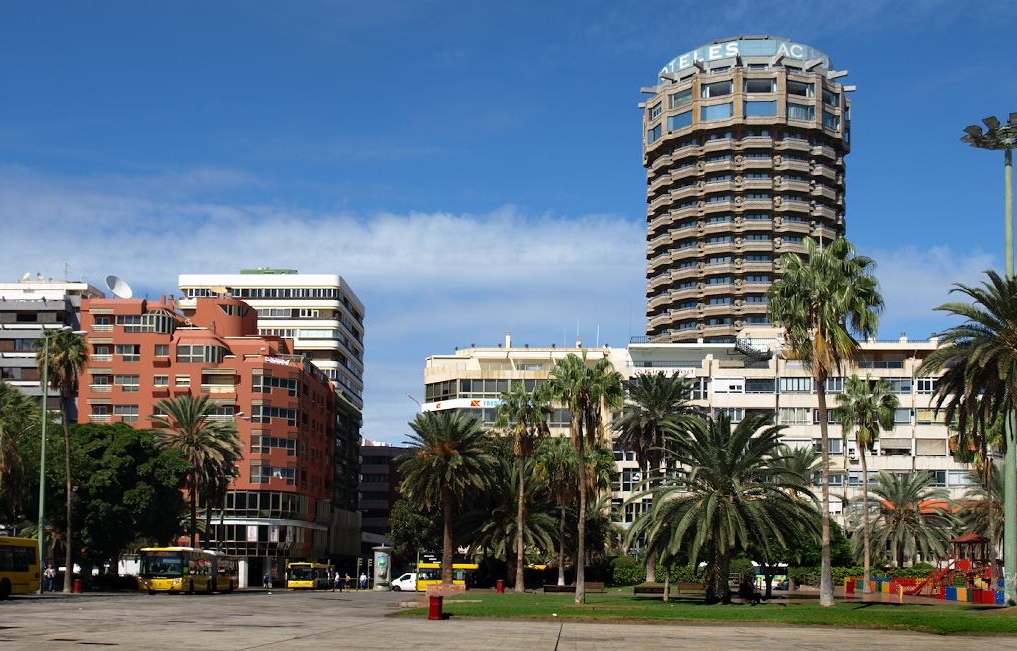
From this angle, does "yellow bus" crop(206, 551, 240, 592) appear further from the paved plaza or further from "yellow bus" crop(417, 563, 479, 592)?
the paved plaza

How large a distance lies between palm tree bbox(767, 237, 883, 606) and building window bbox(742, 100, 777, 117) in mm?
122348

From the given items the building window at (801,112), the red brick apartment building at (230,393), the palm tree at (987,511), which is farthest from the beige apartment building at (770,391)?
the building window at (801,112)

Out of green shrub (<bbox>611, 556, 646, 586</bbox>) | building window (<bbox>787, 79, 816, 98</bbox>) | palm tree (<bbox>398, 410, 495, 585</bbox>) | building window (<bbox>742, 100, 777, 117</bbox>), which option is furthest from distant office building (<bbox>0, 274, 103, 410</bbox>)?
building window (<bbox>787, 79, 816, 98</bbox>)

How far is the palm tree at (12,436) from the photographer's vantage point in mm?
81250

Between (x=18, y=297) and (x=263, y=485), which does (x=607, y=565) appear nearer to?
(x=263, y=485)

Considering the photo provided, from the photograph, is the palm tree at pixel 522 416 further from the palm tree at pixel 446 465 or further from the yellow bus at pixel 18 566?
the yellow bus at pixel 18 566

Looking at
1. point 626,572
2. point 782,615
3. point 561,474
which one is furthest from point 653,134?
point 782,615

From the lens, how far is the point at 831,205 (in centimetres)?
18188

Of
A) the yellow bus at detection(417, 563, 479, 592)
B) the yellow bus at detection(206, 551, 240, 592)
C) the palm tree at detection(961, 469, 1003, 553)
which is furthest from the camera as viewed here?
the yellow bus at detection(417, 563, 479, 592)

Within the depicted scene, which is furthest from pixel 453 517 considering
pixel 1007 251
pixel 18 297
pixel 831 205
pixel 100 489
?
pixel 831 205

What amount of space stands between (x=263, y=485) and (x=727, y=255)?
79.1 meters

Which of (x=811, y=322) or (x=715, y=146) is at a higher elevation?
(x=715, y=146)

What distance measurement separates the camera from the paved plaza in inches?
1220

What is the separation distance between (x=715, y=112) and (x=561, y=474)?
9917cm
